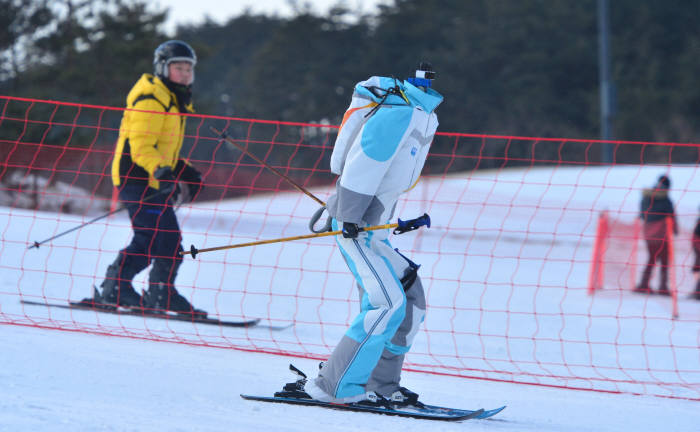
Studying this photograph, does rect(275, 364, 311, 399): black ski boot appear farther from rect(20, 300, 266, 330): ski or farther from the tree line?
the tree line

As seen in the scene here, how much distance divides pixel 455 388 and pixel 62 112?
56.5 feet

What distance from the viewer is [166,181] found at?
493 centimetres

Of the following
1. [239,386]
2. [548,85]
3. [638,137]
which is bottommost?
[239,386]

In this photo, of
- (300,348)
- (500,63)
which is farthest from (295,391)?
(500,63)

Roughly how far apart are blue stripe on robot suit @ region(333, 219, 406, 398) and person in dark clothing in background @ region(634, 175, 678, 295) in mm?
5690

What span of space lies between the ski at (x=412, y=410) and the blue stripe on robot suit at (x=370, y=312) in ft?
0.23

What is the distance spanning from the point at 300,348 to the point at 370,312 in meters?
1.65

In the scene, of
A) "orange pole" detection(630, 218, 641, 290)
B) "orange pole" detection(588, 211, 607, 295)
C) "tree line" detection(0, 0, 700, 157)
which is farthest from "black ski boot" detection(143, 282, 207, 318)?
"tree line" detection(0, 0, 700, 157)

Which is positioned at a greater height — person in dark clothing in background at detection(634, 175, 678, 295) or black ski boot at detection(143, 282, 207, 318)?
person in dark clothing in background at detection(634, 175, 678, 295)

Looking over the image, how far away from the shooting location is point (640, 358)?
5.23m

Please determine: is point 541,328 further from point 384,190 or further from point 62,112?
point 62,112

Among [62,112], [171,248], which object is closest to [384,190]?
[171,248]

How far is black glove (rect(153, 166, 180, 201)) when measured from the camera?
4.76 metres

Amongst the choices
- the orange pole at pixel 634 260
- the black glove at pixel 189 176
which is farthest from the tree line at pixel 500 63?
the black glove at pixel 189 176
